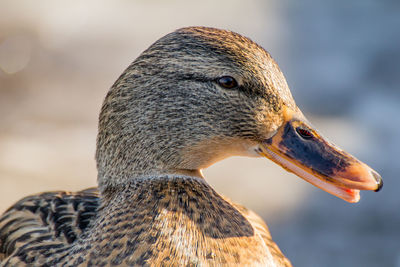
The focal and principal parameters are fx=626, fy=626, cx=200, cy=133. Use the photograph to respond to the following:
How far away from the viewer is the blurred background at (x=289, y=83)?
4.16 metres

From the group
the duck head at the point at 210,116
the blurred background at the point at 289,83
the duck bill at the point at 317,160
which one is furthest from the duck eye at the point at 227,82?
the blurred background at the point at 289,83

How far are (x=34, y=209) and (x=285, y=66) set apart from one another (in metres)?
3.70

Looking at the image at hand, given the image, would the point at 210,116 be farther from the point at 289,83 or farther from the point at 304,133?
the point at 289,83

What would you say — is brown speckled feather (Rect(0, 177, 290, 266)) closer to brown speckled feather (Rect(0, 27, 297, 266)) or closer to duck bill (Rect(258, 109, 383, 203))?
brown speckled feather (Rect(0, 27, 297, 266))

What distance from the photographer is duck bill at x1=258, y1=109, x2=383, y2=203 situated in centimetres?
216

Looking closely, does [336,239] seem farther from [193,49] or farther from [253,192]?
[193,49]

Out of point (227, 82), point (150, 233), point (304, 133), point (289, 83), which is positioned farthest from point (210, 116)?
point (289, 83)

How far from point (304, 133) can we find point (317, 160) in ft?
0.38

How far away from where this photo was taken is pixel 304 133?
2291mm

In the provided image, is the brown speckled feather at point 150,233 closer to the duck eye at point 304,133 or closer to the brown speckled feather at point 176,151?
the brown speckled feather at point 176,151

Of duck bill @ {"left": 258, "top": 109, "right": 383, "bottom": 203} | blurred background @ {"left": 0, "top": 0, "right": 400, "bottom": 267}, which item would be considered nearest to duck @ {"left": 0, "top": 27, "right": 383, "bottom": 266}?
duck bill @ {"left": 258, "top": 109, "right": 383, "bottom": 203}

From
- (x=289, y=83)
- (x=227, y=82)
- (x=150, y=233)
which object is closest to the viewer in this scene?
(x=150, y=233)

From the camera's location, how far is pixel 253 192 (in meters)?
4.38

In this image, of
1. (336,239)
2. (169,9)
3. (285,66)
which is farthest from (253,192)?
(169,9)
